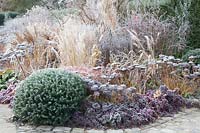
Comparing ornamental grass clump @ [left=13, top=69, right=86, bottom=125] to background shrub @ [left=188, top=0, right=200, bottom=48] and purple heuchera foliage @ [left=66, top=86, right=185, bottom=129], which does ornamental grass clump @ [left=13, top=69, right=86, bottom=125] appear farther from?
background shrub @ [left=188, top=0, right=200, bottom=48]

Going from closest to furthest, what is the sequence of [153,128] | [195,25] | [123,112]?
[153,128] < [123,112] < [195,25]

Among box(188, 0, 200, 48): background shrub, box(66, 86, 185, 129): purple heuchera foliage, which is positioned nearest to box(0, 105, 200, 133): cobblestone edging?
box(66, 86, 185, 129): purple heuchera foliage

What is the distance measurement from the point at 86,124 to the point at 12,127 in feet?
2.77

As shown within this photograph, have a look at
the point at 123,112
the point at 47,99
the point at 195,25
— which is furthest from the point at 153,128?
the point at 195,25

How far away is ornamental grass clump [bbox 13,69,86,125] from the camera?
14.7 feet

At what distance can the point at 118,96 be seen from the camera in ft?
16.0

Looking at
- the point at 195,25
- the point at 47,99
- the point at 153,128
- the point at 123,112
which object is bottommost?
the point at 153,128

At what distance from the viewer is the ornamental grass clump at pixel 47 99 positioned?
14.7 ft

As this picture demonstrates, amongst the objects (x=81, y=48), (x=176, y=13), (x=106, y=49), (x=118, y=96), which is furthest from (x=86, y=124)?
(x=176, y=13)

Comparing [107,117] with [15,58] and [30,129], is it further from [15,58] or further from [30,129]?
[15,58]

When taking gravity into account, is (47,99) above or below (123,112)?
above

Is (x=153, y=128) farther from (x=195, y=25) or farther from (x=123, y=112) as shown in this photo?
(x=195, y=25)

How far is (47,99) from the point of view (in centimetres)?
448

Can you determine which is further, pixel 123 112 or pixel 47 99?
pixel 123 112
